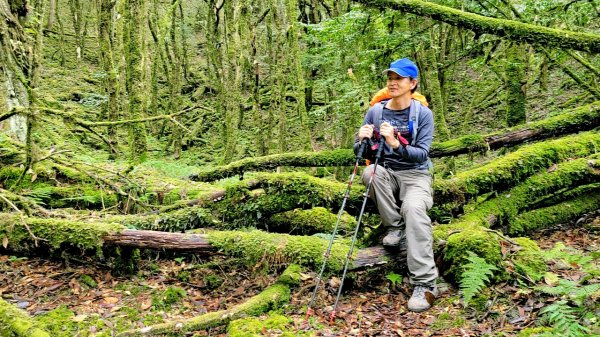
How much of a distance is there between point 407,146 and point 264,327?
246 cm

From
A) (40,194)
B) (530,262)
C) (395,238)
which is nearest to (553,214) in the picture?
(530,262)

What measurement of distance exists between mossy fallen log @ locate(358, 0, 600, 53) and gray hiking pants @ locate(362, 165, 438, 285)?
3018mm

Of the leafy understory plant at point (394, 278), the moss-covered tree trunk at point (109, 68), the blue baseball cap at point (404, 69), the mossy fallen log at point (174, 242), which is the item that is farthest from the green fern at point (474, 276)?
the moss-covered tree trunk at point (109, 68)

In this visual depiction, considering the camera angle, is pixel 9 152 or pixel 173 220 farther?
pixel 9 152

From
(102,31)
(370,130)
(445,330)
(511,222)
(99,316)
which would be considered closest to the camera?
(445,330)

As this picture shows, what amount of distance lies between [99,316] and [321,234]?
116 inches

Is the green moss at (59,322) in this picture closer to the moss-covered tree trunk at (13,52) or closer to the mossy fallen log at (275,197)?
the mossy fallen log at (275,197)

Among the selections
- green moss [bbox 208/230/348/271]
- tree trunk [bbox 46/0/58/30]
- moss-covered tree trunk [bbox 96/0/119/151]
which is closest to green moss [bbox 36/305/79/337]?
green moss [bbox 208/230/348/271]

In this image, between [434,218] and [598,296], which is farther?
[434,218]

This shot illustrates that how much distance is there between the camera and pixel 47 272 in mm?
5344

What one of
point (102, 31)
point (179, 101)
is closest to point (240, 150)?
point (179, 101)

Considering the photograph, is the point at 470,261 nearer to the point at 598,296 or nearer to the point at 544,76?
the point at 598,296

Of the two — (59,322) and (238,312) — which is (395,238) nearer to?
(238,312)

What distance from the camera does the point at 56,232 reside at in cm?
533
